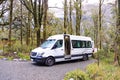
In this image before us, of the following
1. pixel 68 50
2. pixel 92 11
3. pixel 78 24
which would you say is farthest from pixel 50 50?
pixel 92 11

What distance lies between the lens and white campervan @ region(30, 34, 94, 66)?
1836cm

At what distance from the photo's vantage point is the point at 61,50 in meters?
19.5

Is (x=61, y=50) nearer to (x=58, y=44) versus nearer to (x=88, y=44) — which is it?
(x=58, y=44)

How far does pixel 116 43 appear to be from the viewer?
15531mm

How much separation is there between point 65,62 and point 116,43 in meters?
6.49

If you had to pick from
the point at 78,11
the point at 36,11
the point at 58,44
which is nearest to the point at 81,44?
the point at 58,44

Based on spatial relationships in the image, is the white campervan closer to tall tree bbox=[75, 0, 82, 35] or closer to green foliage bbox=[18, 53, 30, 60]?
green foliage bbox=[18, 53, 30, 60]

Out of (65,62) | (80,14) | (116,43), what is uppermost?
(80,14)

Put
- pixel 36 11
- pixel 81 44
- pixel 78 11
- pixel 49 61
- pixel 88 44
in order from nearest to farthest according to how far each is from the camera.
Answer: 1. pixel 49 61
2. pixel 81 44
3. pixel 88 44
4. pixel 36 11
5. pixel 78 11

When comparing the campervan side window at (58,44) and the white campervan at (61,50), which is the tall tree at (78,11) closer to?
the white campervan at (61,50)

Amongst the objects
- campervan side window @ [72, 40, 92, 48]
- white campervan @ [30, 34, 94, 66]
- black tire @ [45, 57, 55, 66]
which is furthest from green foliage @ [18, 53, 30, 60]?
campervan side window @ [72, 40, 92, 48]

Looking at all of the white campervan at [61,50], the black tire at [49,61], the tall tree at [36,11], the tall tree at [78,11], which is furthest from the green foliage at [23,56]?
the tall tree at [78,11]

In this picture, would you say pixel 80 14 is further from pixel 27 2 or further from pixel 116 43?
pixel 116 43

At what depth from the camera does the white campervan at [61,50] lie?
18.4 m
